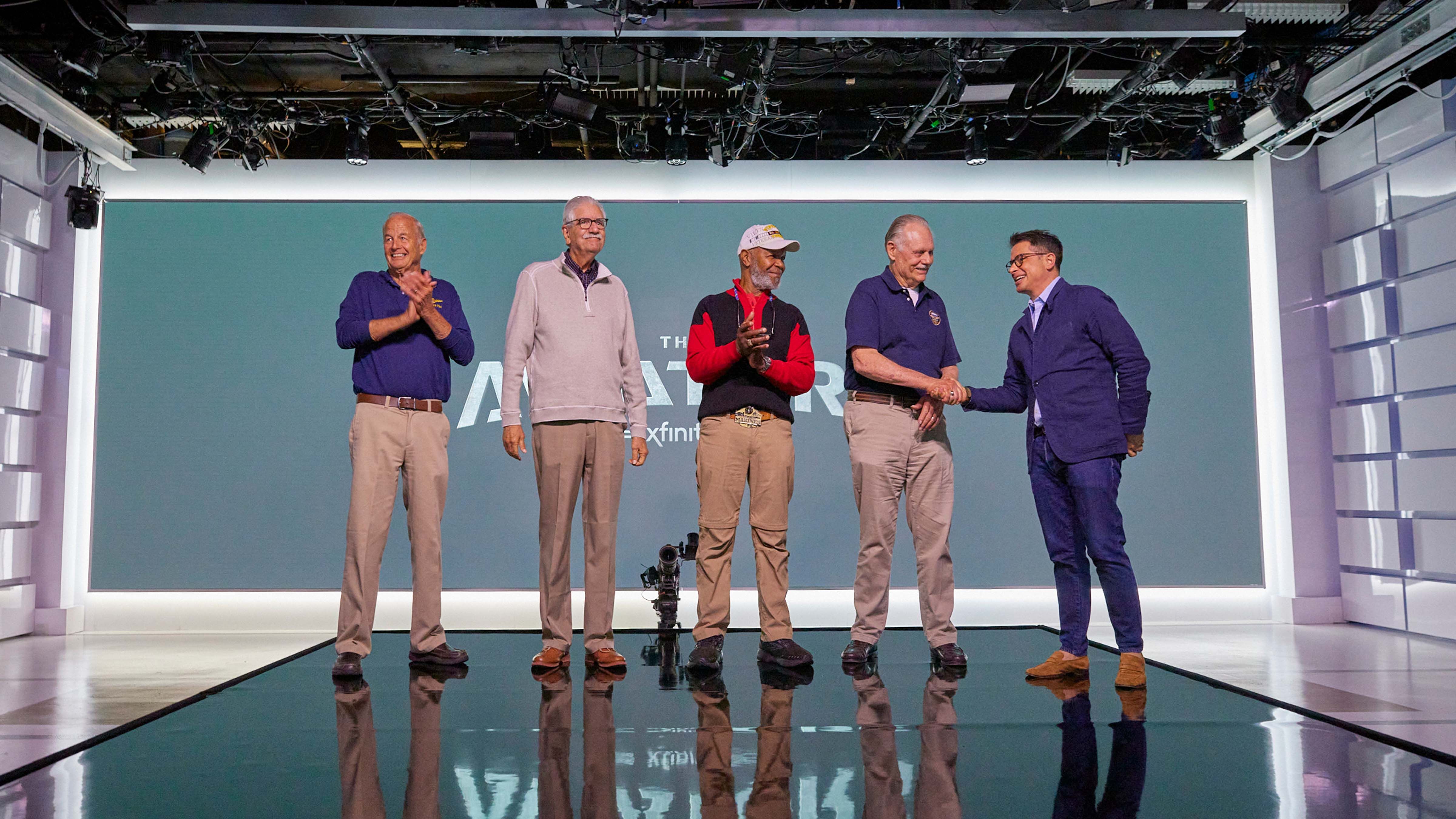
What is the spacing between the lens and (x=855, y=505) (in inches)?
248

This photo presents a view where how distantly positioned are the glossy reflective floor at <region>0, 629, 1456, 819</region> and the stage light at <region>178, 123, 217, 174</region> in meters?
3.80

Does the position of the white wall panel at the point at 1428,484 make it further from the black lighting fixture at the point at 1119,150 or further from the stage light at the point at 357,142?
the stage light at the point at 357,142

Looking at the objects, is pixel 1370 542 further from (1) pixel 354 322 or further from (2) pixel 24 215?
(2) pixel 24 215

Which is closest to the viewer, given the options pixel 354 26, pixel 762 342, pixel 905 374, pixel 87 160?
pixel 762 342

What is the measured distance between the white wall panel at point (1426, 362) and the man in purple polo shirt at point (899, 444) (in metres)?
3.40

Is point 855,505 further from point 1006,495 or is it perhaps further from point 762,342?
point 762,342

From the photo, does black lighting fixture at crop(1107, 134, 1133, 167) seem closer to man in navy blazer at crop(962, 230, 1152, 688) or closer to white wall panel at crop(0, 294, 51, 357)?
man in navy blazer at crop(962, 230, 1152, 688)

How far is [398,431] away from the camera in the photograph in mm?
3590

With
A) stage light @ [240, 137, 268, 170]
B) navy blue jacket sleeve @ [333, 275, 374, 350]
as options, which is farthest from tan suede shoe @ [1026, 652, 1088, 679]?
stage light @ [240, 137, 268, 170]

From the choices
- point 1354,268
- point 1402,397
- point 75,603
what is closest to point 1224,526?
point 1402,397

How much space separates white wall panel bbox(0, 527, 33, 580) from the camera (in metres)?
5.71

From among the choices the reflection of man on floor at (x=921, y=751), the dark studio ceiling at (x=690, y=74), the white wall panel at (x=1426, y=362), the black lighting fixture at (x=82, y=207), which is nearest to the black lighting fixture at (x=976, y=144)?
the dark studio ceiling at (x=690, y=74)

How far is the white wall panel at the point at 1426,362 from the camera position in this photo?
5285mm

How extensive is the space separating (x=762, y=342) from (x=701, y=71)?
3299 millimetres
